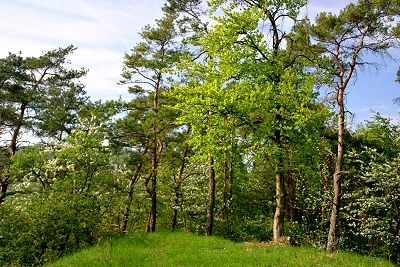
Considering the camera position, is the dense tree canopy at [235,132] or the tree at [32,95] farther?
the tree at [32,95]

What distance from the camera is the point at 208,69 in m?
20.7

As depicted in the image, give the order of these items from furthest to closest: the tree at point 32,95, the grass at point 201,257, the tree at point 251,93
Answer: the tree at point 32,95, the tree at point 251,93, the grass at point 201,257

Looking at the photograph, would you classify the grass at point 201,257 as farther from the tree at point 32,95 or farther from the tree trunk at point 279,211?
the tree at point 32,95

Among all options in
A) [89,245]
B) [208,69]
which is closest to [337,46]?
[208,69]

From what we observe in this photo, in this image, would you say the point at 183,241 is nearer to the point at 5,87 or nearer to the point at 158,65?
the point at 158,65

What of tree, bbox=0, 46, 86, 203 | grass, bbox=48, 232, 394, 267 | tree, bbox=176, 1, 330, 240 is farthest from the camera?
tree, bbox=0, 46, 86, 203

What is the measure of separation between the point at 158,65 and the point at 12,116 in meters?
14.1

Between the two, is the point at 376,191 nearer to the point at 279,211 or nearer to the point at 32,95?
the point at 279,211

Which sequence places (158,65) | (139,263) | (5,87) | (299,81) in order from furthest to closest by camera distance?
1. (5,87)
2. (158,65)
3. (299,81)
4. (139,263)

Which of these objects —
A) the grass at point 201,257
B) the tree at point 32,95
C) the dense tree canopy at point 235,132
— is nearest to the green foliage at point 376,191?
the dense tree canopy at point 235,132

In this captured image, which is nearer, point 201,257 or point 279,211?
point 201,257

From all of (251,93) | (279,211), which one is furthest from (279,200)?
(251,93)

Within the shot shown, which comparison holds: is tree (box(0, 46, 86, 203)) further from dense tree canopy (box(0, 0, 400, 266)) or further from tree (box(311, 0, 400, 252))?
tree (box(311, 0, 400, 252))

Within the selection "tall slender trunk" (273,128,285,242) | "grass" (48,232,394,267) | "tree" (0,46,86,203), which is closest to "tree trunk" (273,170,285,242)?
"tall slender trunk" (273,128,285,242)
